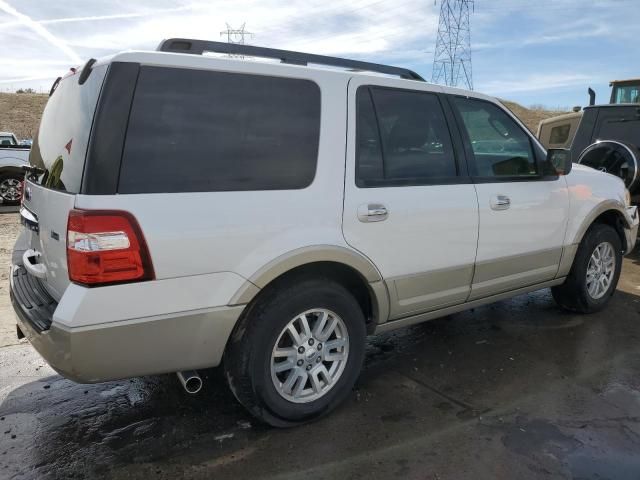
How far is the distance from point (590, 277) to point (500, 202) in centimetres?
176

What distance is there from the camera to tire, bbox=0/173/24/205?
1229 centimetres

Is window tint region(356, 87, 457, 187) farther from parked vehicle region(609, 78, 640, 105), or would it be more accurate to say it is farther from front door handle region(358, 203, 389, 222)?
parked vehicle region(609, 78, 640, 105)

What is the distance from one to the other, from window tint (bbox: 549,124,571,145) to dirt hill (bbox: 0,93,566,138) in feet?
122

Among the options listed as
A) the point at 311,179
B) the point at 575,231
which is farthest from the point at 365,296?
the point at 575,231

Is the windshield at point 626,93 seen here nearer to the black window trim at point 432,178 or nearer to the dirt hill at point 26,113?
the black window trim at point 432,178

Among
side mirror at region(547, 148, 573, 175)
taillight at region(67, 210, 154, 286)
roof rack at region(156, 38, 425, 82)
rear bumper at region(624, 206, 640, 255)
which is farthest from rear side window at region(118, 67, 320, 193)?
rear bumper at region(624, 206, 640, 255)

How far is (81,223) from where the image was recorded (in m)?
2.36

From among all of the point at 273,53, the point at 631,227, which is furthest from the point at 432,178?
the point at 631,227

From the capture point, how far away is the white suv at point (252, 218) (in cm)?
244

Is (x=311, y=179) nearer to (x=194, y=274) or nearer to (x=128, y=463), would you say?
(x=194, y=274)

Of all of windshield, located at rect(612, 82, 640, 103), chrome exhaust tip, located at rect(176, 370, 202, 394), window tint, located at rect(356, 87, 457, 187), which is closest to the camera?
chrome exhaust tip, located at rect(176, 370, 202, 394)

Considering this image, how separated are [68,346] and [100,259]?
412 mm

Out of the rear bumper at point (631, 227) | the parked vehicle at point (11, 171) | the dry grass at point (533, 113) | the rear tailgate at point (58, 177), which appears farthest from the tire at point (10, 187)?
the dry grass at point (533, 113)

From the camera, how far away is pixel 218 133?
2.68 metres
